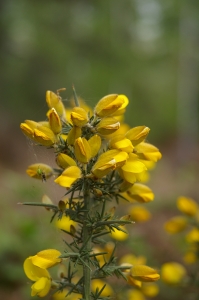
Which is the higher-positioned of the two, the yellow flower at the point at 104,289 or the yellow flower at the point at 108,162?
the yellow flower at the point at 108,162

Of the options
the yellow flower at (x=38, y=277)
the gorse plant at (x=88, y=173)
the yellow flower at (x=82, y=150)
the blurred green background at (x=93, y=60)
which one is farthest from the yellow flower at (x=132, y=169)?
the blurred green background at (x=93, y=60)

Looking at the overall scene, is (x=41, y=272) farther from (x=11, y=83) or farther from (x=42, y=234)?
(x=11, y=83)

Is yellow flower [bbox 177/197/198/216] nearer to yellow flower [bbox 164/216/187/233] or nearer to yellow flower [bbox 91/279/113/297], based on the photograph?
yellow flower [bbox 164/216/187/233]

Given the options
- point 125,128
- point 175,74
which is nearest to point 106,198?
point 125,128

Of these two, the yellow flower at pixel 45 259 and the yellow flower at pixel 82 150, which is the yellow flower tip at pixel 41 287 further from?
the yellow flower at pixel 82 150

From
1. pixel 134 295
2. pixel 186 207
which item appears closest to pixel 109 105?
pixel 186 207

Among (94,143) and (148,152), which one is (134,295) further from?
(94,143)
